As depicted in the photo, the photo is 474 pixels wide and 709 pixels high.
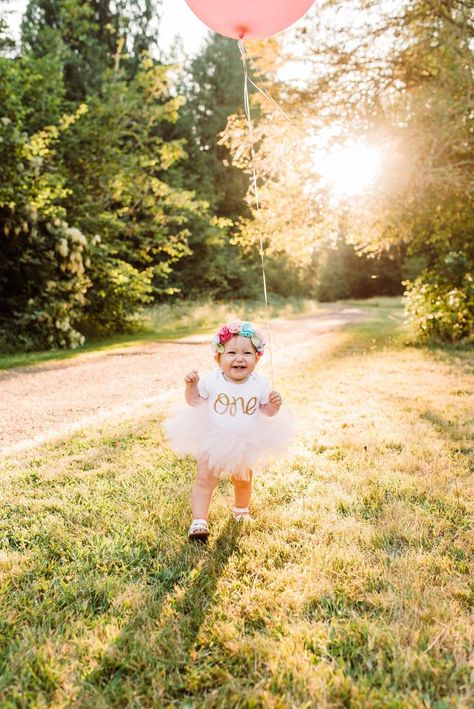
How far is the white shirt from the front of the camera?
2.56 m

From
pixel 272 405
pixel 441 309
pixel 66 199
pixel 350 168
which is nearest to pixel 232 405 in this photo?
pixel 272 405

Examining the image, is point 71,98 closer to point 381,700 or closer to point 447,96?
point 447,96

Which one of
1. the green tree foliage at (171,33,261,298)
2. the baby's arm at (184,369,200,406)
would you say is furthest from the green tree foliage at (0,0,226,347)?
the baby's arm at (184,369,200,406)

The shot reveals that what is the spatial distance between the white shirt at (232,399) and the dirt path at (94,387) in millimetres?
1799

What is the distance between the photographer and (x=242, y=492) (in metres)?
2.56

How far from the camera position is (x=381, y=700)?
143cm

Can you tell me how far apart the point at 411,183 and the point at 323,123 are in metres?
1.85

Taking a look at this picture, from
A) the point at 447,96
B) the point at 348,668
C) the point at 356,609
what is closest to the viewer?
the point at 348,668

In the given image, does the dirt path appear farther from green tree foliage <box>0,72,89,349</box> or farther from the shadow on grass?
the shadow on grass

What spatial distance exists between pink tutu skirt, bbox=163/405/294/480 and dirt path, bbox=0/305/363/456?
1.65 m

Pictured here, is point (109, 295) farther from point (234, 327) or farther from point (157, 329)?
point (234, 327)

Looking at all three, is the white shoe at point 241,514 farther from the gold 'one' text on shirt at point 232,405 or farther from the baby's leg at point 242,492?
the gold 'one' text on shirt at point 232,405

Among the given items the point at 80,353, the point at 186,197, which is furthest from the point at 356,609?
the point at 186,197

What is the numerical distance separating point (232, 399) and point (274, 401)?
220 mm
